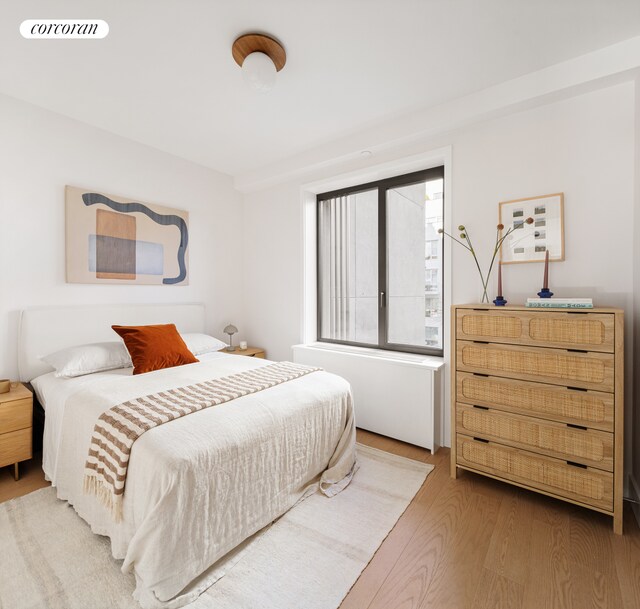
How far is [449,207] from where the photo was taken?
8.60 ft

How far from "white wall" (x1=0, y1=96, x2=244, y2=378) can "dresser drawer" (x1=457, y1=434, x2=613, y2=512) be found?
2.99m

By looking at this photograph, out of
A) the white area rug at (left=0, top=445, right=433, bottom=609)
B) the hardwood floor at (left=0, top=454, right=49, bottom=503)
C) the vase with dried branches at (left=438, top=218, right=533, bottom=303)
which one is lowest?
the white area rug at (left=0, top=445, right=433, bottom=609)

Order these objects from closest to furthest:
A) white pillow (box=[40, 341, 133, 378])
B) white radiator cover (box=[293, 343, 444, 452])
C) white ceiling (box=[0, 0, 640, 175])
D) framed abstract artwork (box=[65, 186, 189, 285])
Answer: white ceiling (box=[0, 0, 640, 175]) → white pillow (box=[40, 341, 133, 378]) → white radiator cover (box=[293, 343, 444, 452]) → framed abstract artwork (box=[65, 186, 189, 285])

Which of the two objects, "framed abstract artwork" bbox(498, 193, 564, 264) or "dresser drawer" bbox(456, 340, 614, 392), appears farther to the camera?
"framed abstract artwork" bbox(498, 193, 564, 264)

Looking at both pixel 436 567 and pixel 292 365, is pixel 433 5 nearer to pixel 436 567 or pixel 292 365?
pixel 292 365

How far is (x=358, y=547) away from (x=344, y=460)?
59 cm

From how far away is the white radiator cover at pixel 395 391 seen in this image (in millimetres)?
2598

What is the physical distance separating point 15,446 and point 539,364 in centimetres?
328

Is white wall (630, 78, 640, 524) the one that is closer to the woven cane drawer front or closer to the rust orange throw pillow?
the woven cane drawer front

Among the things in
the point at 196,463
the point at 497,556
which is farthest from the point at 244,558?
the point at 497,556

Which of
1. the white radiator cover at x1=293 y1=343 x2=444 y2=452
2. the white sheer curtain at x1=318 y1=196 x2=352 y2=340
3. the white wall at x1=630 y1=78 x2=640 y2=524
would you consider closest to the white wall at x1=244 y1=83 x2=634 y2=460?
the white wall at x1=630 y1=78 x2=640 y2=524

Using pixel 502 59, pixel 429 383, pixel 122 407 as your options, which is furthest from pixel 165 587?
pixel 502 59

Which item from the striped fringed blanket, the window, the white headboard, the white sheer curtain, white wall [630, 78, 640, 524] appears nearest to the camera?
the striped fringed blanket

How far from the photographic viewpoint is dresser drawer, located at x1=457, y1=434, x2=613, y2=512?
1753 millimetres
